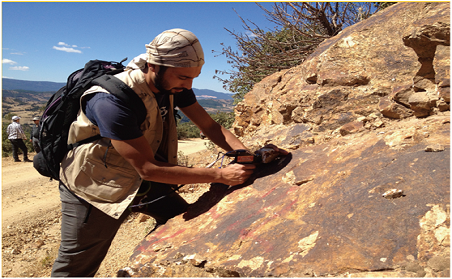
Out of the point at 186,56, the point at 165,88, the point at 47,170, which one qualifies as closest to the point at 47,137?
the point at 47,170

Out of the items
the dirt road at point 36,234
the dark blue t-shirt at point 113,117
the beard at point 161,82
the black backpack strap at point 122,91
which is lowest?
the dirt road at point 36,234

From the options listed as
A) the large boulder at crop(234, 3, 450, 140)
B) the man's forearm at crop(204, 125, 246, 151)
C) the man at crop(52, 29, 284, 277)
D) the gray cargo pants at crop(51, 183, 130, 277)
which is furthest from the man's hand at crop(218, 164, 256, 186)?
the large boulder at crop(234, 3, 450, 140)

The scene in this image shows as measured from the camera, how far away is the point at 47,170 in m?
2.25

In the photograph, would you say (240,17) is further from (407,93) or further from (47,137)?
(47,137)

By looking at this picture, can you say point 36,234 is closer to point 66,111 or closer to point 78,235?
point 78,235

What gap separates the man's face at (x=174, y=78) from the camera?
6.41 ft

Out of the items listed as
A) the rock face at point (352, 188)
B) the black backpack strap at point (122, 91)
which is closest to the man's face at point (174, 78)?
the black backpack strap at point (122, 91)

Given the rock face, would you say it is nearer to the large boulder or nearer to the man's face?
the large boulder

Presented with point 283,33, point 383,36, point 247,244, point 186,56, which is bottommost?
point 247,244

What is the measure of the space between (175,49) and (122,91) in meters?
0.41

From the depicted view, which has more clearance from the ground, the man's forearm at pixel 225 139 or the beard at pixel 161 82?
the beard at pixel 161 82

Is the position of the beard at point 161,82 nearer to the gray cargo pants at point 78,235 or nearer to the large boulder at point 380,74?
the gray cargo pants at point 78,235

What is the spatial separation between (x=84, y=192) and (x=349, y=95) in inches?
92.8

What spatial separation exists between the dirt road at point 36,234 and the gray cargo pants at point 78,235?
1.06 metres
